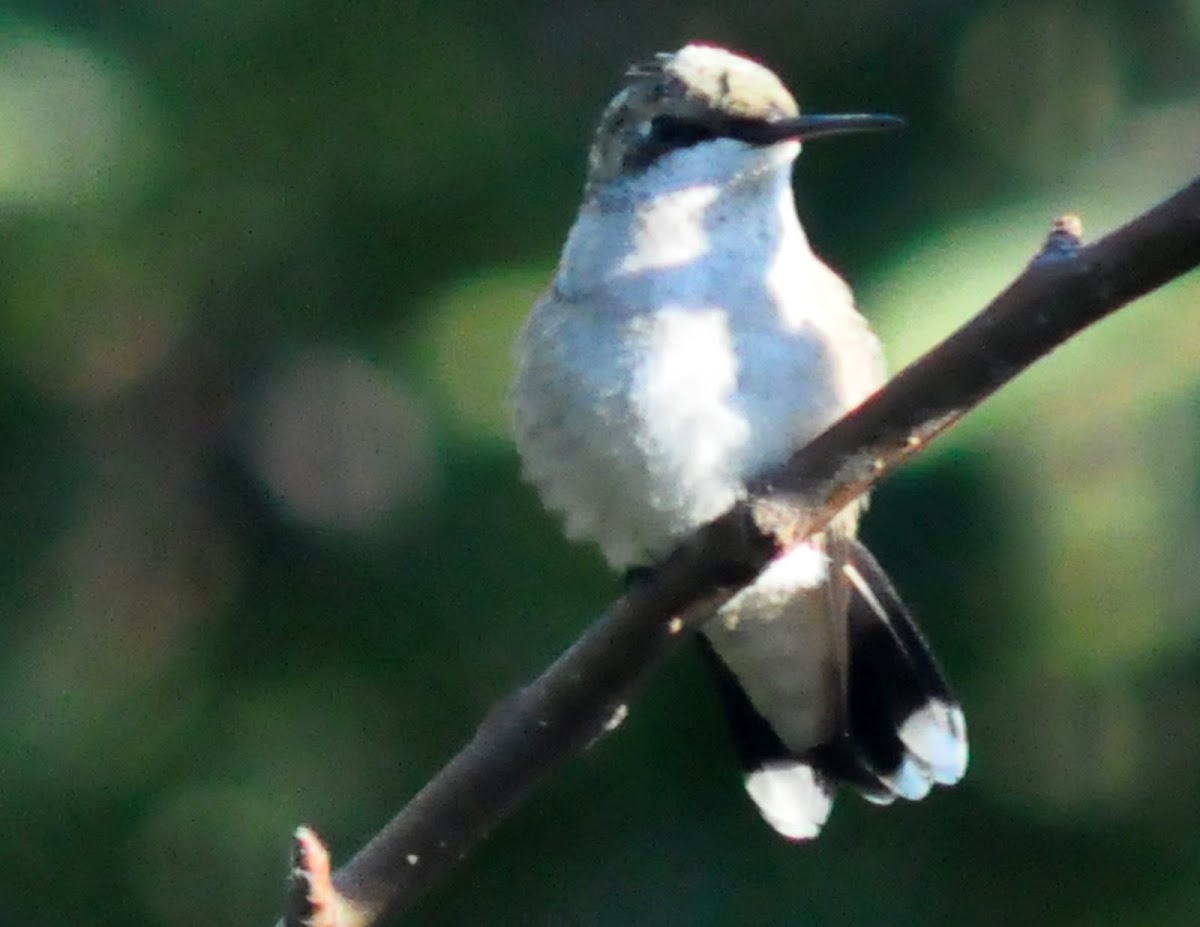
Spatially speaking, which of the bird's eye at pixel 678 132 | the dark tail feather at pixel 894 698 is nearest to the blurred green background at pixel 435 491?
the dark tail feather at pixel 894 698

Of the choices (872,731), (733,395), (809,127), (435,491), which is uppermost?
(809,127)

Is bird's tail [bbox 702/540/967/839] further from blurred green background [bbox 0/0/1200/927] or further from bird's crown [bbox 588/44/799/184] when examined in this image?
bird's crown [bbox 588/44/799/184]

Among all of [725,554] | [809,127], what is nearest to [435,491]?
[809,127]

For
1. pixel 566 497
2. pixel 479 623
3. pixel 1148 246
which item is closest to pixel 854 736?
pixel 566 497

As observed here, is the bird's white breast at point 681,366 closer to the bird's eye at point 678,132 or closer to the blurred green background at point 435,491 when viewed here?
the bird's eye at point 678,132

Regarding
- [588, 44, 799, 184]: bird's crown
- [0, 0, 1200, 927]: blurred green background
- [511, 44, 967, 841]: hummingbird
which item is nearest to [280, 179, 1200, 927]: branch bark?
[511, 44, 967, 841]: hummingbird

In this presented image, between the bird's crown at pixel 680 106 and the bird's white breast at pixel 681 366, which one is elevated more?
the bird's crown at pixel 680 106

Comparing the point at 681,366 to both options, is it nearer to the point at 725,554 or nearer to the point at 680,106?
the point at 680,106
